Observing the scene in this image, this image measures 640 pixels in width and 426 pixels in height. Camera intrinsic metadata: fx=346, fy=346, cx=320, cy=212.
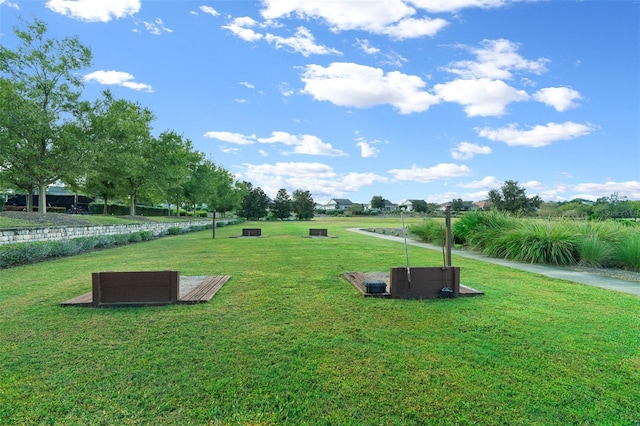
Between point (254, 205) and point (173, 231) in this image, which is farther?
point (254, 205)

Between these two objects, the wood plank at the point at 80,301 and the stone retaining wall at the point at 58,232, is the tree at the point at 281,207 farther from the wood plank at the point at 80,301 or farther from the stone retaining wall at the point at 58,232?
the wood plank at the point at 80,301

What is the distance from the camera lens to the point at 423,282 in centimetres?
520

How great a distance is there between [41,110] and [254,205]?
42656 mm

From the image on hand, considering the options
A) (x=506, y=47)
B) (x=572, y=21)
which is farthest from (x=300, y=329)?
(x=572, y=21)

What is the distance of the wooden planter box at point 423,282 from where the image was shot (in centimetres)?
514

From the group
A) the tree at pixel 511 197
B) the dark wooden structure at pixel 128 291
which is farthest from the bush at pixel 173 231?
the tree at pixel 511 197

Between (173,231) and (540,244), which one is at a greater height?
(540,244)

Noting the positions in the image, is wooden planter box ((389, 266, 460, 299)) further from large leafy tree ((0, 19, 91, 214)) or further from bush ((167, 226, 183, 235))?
bush ((167, 226, 183, 235))

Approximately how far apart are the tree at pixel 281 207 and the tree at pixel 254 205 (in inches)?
75.7

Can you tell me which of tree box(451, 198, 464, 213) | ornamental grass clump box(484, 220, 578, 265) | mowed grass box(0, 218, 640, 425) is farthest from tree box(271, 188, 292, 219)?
mowed grass box(0, 218, 640, 425)

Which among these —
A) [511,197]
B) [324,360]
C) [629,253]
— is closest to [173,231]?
[324,360]

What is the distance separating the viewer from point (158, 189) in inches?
945

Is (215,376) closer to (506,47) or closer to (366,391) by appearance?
(366,391)

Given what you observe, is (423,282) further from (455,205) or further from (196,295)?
(455,205)
